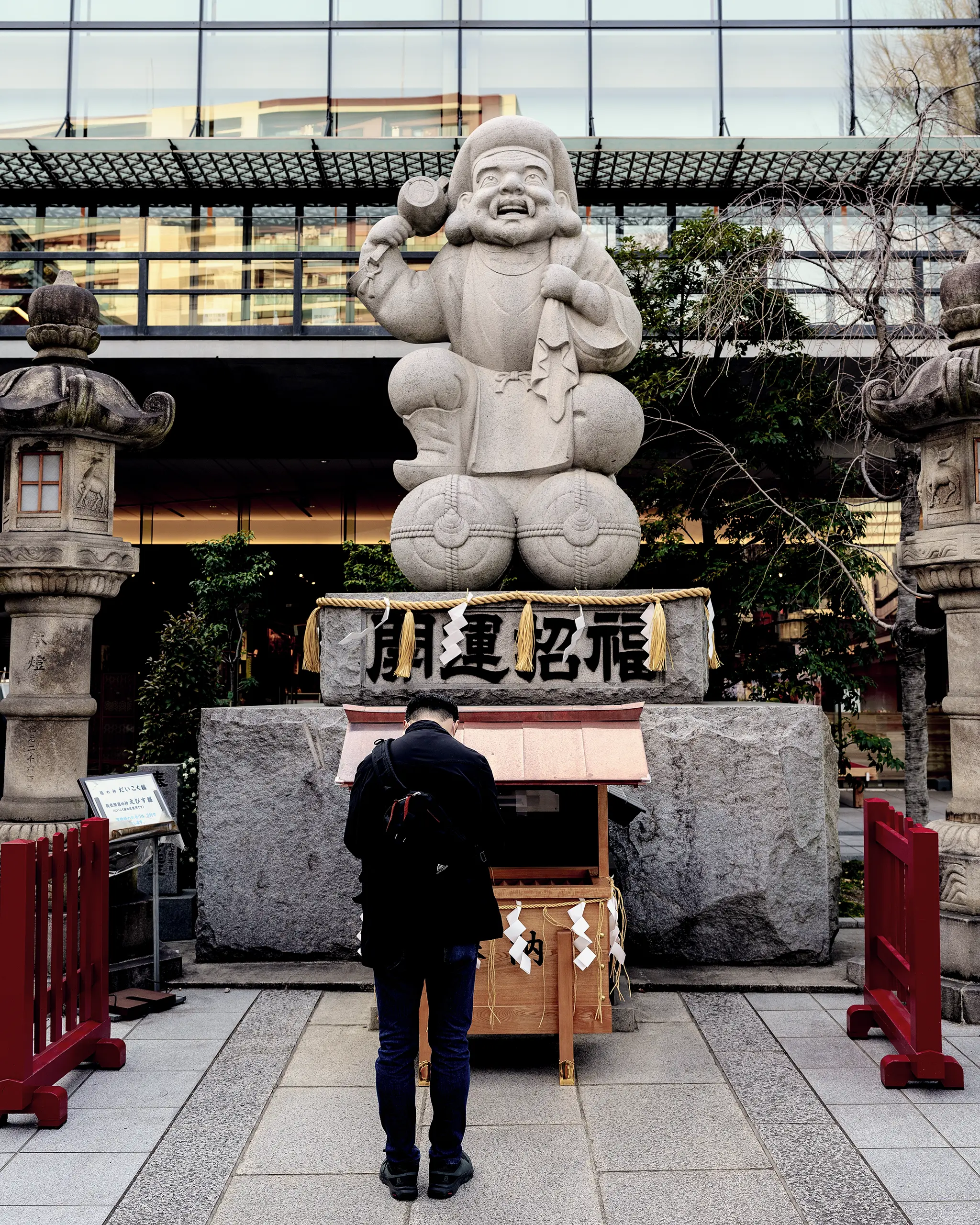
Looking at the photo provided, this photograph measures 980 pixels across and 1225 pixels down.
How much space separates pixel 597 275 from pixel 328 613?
9.30 ft

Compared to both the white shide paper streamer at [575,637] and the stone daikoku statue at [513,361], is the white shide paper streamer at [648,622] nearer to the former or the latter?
the white shide paper streamer at [575,637]

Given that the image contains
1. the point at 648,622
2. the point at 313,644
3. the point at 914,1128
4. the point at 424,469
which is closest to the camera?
the point at 914,1128

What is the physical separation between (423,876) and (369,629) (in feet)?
9.04

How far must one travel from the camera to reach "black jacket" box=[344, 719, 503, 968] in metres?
3.36

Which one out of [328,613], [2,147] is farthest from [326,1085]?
[2,147]

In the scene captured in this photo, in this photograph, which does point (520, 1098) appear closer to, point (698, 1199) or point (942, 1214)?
point (698, 1199)

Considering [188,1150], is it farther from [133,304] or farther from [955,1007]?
[133,304]

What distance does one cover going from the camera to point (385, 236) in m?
6.64

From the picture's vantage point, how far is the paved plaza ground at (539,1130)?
330 cm

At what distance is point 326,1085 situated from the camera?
4320 mm

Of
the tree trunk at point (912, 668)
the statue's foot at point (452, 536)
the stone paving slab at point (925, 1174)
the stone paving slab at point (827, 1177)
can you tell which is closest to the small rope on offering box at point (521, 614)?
the statue's foot at point (452, 536)

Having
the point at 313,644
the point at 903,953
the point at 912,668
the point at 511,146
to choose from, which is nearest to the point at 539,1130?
the point at 903,953

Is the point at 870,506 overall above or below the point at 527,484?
above

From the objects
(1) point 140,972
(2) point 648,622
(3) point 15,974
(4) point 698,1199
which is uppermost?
(2) point 648,622
